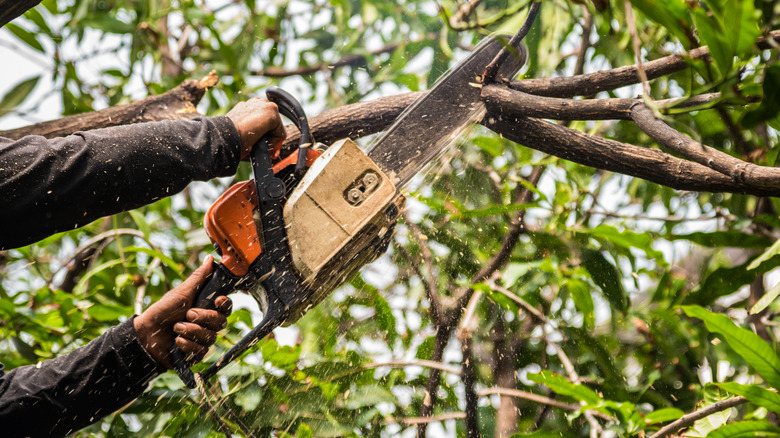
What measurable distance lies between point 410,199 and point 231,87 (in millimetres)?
Result: 1211

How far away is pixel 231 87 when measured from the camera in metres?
2.59

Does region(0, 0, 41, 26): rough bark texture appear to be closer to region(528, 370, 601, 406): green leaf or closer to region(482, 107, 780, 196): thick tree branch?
region(482, 107, 780, 196): thick tree branch

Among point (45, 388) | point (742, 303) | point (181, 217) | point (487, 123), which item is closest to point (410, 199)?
point (487, 123)

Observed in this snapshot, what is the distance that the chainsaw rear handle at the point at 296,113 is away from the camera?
133 centimetres

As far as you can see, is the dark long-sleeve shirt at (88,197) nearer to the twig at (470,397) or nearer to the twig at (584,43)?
the twig at (470,397)

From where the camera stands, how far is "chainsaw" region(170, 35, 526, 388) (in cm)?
130

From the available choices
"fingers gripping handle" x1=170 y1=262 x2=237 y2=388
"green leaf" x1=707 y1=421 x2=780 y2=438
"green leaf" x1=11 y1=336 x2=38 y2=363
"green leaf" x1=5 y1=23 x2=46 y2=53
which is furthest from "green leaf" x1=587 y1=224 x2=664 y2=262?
"green leaf" x1=5 y1=23 x2=46 y2=53

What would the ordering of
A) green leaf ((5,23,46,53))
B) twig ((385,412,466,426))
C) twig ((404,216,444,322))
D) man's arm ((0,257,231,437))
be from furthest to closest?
green leaf ((5,23,46,53)), twig ((404,216,444,322)), twig ((385,412,466,426)), man's arm ((0,257,231,437))

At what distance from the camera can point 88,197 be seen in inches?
43.2

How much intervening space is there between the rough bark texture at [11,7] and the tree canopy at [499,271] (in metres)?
0.70

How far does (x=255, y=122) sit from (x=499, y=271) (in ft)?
3.66

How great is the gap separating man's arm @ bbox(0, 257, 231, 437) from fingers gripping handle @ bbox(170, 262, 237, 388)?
0.02 m

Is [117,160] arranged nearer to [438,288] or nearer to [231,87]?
[438,288]

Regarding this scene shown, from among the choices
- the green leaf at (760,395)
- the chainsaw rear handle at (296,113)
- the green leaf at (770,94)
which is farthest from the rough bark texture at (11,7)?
the green leaf at (760,395)
